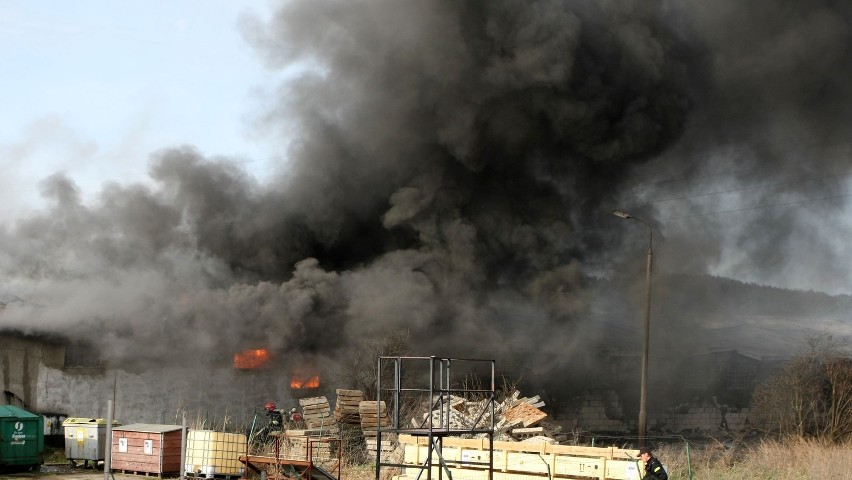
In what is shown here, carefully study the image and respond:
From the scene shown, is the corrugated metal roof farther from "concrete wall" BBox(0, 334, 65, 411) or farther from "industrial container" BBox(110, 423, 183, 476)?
"concrete wall" BBox(0, 334, 65, 411)

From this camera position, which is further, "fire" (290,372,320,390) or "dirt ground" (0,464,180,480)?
"fire" (290,372,320,390)

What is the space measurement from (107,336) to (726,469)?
54.9 ft

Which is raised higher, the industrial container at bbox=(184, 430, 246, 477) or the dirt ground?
the industrial container at bbox=(184, 430, 246, 477)

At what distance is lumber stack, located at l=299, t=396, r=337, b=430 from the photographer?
973 inches

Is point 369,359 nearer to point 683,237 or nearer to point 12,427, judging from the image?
point 12,427

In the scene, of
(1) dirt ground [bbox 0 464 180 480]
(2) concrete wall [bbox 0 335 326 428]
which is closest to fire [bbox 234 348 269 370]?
(2) concrete wall [bbox 0 335 326 428]

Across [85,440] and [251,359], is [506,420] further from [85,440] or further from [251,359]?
[85,440]

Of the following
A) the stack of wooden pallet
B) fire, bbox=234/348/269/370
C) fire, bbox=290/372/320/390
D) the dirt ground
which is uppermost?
fire, bbox=234/348/269/370

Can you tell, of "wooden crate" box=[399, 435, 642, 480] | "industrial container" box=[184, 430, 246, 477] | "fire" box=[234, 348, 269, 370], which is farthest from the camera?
"fire" box=[234, 348, 269, 370]

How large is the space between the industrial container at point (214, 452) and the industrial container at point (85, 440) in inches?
119

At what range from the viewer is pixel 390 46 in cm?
3070

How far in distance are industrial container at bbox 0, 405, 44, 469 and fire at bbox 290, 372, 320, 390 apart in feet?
28.3

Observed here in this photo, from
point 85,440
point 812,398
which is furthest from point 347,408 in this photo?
point 812,398

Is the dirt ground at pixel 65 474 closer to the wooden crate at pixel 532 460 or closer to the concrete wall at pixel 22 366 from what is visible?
the concrete wall at pixel 22 366
